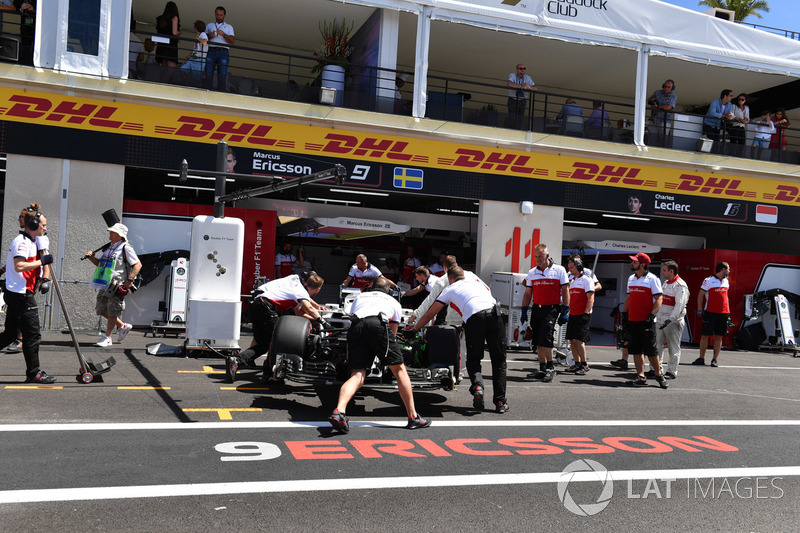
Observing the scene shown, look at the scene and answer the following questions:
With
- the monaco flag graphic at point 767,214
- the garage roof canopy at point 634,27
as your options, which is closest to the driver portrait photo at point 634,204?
the garage roof canopy at point 634,27

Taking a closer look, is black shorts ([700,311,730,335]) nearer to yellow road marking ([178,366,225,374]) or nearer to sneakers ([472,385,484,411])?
sneakers ([472,385,484,411])

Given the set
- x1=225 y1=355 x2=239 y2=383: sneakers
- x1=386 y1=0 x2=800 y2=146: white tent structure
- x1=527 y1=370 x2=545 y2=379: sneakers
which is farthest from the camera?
x1=386 y1=0 x2=800 y2=146: white tent structure

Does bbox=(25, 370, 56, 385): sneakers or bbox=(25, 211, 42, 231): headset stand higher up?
bbox=(25, 211, 42, 231): headset

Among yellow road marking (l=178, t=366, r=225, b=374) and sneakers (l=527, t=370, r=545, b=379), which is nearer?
yellow road marking (l=178, t=366, r=225, b=374)

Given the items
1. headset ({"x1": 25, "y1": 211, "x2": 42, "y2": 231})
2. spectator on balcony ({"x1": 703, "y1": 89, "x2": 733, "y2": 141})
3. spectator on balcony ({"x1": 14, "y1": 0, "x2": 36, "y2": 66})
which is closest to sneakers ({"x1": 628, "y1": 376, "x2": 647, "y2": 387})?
headset ({"x1": 25, "y1": 211, "x2": 42, "y2": 231})

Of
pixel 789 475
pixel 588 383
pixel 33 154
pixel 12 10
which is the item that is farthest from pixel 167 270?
pixel 789 475

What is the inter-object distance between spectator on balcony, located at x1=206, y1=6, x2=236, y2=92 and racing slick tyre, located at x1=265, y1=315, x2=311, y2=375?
27.8 feet

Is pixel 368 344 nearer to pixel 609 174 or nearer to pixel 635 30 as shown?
pixel 609 174

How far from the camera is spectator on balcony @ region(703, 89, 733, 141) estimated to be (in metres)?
18.7

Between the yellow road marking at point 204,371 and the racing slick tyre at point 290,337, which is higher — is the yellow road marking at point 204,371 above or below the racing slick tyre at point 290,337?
below

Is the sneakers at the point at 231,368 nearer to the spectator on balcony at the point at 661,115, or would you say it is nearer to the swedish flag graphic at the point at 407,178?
the swedish flag graphic at the point at 407,178

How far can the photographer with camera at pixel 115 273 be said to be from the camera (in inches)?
404

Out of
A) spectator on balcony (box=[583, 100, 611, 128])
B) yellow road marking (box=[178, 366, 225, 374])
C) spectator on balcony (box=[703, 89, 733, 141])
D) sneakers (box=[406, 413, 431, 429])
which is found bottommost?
yellow road marking (box=[178, 366, 225, 374])

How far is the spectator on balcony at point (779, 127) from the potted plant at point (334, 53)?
12.7m
